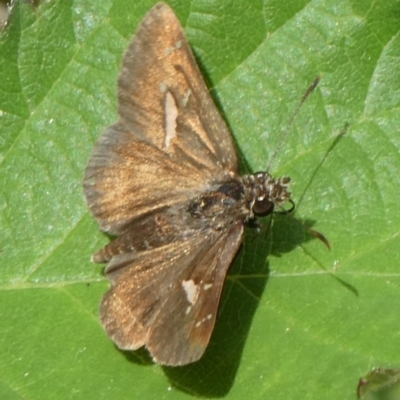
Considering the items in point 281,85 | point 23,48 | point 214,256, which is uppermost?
point 23,48

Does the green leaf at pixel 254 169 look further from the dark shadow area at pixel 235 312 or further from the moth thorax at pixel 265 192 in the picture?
the moth thorax at pixel 265 192

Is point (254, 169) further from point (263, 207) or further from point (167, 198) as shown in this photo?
point (167, 198)

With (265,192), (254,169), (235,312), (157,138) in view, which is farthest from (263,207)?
(157,138)

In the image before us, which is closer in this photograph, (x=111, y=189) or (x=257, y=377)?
(x=257, y=377)

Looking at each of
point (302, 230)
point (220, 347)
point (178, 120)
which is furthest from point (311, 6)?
point (220, 347)

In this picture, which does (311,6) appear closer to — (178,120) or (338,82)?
(338,82)

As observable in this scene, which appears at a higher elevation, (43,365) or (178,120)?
(178,120)
